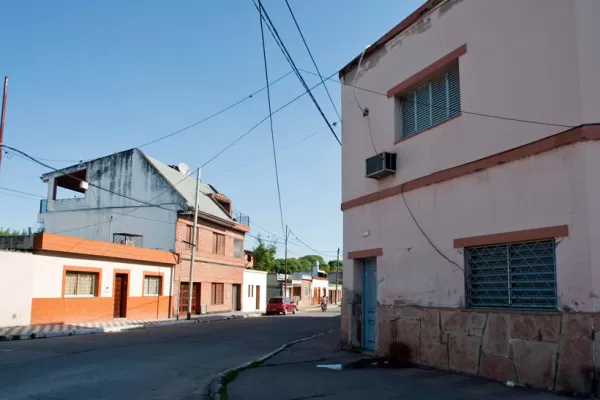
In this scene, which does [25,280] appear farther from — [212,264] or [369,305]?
[212,264]

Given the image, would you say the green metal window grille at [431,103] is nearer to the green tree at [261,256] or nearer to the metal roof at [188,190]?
the metal roof at [188,190]

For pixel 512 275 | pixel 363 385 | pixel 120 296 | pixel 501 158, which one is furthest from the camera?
pixel 120 296

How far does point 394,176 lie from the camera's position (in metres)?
11.5

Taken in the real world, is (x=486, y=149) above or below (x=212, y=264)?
above

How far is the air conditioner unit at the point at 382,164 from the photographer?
11320 mm

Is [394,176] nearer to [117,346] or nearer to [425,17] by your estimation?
[425,17]

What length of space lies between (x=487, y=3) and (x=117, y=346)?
1295 centimetres

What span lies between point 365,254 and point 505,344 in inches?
178

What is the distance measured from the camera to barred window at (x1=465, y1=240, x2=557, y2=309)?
790cm

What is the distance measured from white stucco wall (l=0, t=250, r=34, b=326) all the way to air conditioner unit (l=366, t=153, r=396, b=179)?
622 inches

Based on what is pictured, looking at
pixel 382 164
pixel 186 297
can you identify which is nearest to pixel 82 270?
pixel 186 297

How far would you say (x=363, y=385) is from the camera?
8.22 m

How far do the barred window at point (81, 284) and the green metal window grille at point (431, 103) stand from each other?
18045mm

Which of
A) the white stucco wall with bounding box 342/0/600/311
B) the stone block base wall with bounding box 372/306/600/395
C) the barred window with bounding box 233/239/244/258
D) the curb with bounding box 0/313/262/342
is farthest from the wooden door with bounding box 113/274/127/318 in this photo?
the stone block base wall with bounding box 372/306/600/395
